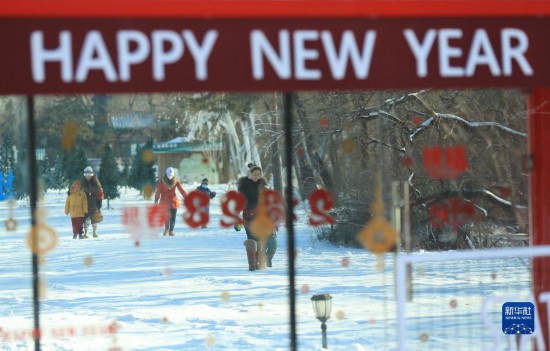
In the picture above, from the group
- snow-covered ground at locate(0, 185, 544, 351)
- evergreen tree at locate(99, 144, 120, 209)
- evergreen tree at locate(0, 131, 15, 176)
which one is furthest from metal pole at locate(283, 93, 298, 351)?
evergreen tree at locate(0, 131, 15, 176)

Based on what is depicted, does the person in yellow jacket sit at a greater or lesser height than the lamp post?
greater

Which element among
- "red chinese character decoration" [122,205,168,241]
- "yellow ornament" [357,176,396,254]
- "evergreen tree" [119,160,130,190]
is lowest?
"yellow ornament" [357,176,396,254]

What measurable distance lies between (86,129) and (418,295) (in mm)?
2305

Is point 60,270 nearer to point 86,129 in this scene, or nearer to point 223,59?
point 86,129

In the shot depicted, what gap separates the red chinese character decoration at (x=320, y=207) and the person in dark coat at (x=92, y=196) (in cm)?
132

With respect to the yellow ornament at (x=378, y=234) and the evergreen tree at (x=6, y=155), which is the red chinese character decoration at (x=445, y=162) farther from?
the evergreen tree at (x=6, y=155)

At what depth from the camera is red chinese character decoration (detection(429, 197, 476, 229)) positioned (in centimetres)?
584

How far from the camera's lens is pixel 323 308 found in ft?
18.8

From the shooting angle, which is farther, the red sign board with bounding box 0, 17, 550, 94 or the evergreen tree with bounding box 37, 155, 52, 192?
the evergreen tree with bounding box 37, 155, 52, 192

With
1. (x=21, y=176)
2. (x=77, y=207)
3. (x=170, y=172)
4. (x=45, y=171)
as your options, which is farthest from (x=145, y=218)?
(x=21, y=176)

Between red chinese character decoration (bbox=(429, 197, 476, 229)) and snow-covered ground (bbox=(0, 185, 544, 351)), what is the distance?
37 centimetres

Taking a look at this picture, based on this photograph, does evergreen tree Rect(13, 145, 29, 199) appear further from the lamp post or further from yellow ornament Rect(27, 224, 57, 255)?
the lamp post

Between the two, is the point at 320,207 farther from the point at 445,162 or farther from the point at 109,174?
the point at 109,174

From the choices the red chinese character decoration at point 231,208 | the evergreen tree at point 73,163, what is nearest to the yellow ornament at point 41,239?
the evergreen tree at point 73,163
